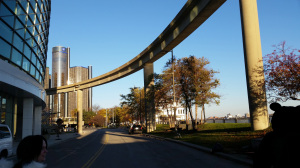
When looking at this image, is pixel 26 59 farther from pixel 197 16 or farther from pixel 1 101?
pixel 197 16

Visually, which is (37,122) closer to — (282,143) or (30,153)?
(30,153)

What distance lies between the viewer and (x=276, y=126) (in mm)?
2656

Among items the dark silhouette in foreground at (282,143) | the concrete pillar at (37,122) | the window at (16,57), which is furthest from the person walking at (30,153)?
the concrete pillar at (37,122)

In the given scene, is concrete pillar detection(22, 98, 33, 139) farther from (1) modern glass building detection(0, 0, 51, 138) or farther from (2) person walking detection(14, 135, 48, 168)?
(2) person walking detection(14, 135, 48, 168)

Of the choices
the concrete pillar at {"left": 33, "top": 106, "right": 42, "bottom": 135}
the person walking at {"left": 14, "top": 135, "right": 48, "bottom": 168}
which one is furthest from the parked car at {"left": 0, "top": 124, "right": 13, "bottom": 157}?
the concrete pillar at {"left": 33, "top": 106, "right": 42, "bottom": 135}

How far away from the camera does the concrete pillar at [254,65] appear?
19.4 m

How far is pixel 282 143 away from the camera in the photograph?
238 cm

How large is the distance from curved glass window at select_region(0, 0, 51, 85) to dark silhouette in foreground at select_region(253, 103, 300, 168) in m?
22.6

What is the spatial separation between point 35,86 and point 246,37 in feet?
69.0

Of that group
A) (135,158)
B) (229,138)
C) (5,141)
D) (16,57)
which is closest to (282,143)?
(135,158)

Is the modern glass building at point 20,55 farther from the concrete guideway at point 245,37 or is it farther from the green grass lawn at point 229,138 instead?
the green grass lawn at point 229,138

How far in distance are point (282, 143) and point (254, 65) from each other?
60.4ft

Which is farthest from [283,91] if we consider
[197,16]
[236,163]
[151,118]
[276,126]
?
[151,118]

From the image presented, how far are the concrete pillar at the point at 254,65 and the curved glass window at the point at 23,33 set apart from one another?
18952 millimetres
